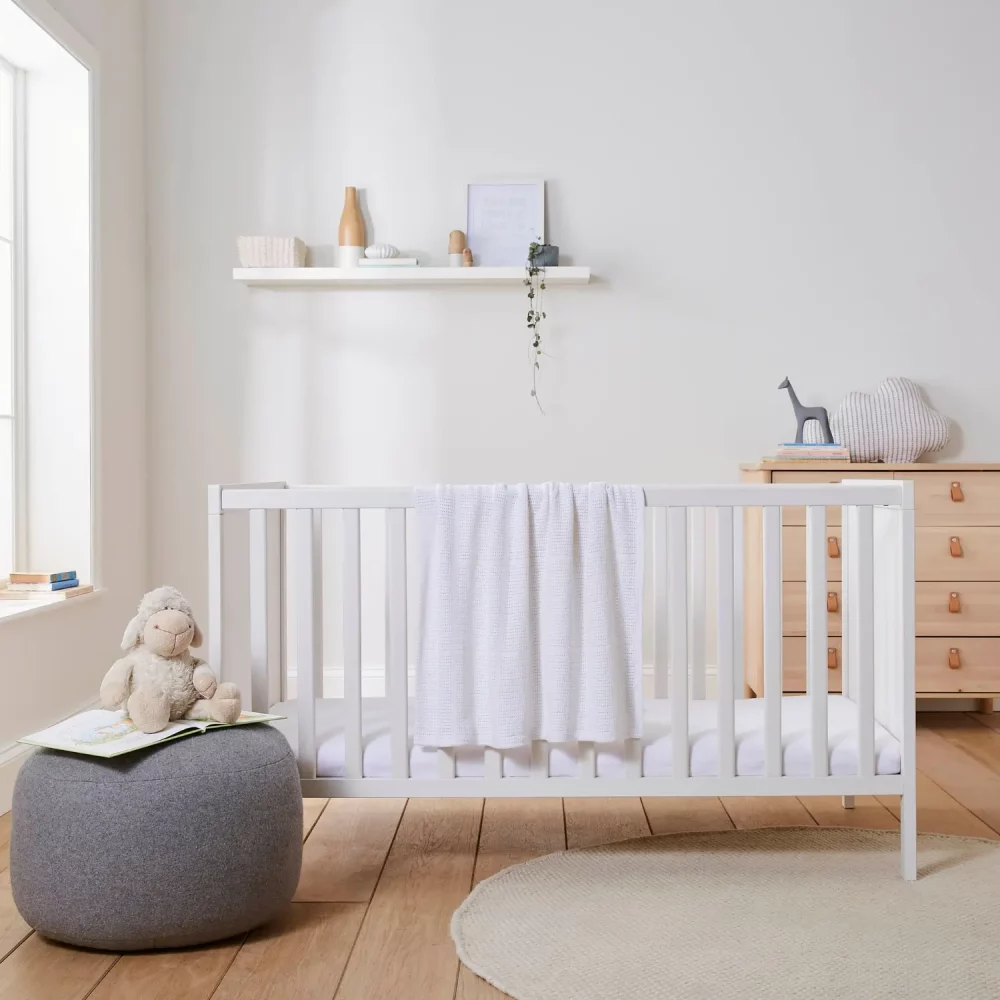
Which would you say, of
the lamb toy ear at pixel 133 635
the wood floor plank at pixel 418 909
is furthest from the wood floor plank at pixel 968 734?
the lamb toy ear at pixel 133 635

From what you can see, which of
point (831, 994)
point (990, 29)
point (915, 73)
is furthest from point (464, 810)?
point (990, 29)

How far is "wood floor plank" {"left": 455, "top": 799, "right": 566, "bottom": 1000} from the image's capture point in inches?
79.0

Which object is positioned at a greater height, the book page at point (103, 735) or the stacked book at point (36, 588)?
the stacked book at point (36, 588)

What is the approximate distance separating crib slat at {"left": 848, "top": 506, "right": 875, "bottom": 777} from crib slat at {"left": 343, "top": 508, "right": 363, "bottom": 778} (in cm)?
88

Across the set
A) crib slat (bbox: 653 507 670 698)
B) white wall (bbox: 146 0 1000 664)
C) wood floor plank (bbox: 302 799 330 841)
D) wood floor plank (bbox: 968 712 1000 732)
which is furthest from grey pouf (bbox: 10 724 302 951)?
wood floor plank (bbox: 968 712 1000 732)

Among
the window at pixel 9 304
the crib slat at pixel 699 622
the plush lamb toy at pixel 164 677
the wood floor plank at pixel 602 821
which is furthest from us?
the window at pixel 9 304

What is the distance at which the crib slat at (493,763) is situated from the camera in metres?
1.79

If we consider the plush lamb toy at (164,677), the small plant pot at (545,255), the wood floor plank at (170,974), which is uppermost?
the small plant pot at (545,255)

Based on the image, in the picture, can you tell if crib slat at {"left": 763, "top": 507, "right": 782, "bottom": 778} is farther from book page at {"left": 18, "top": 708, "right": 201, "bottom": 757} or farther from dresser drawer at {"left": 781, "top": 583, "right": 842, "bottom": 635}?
dresser drawer at {"left": 781, "top": 583, "right": 842, "bottom": 635}

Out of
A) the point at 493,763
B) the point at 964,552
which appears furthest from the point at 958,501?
the point at 493,763

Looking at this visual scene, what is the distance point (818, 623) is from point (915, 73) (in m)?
2.19

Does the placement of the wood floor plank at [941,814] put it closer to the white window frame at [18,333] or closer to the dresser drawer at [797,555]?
the dresser drawer at [797,555]

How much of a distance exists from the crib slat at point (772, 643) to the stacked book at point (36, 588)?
67.7 inches

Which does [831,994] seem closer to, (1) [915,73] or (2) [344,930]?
(2) [344,930]
